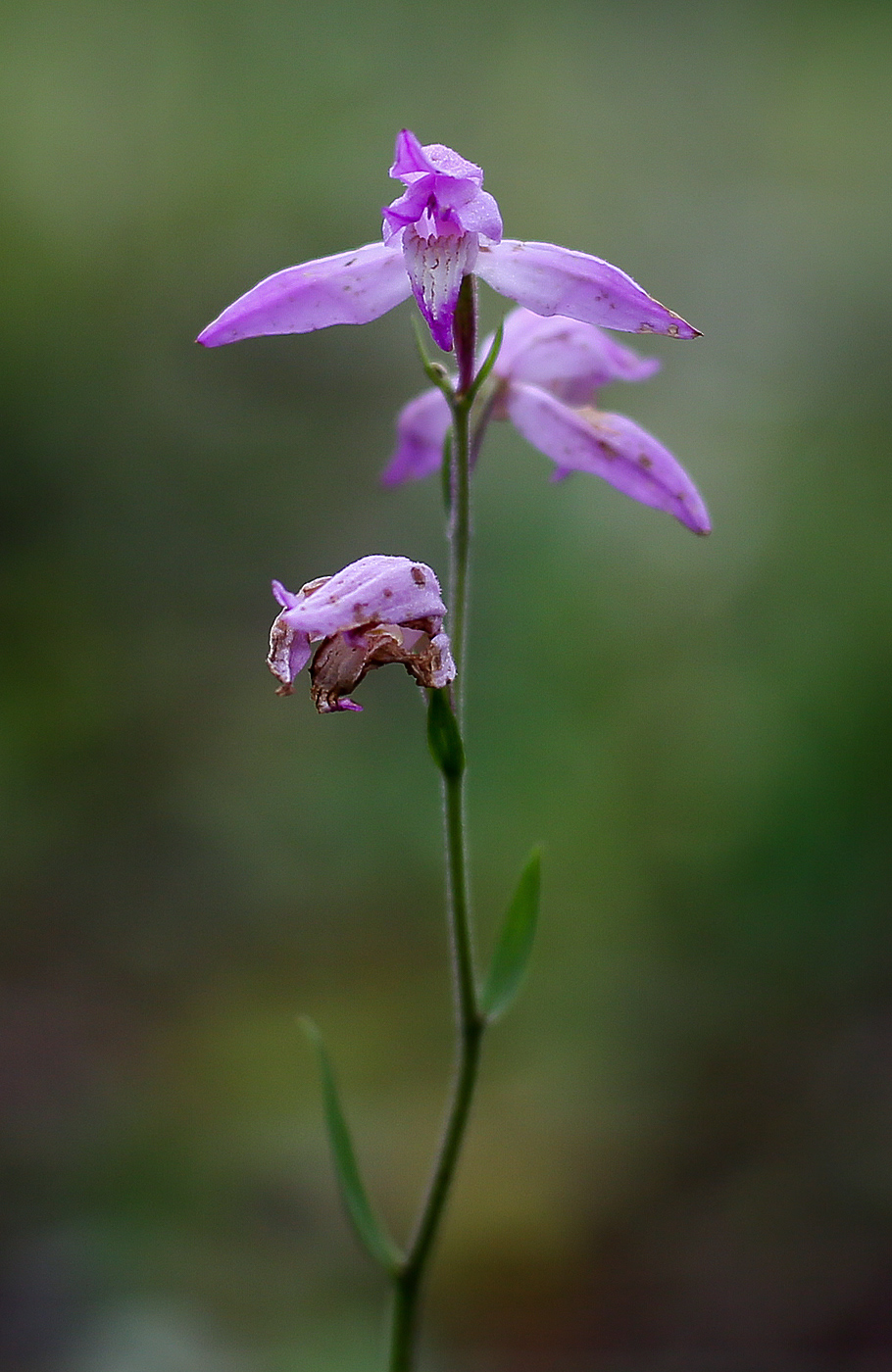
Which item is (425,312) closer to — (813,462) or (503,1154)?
(503,1154)

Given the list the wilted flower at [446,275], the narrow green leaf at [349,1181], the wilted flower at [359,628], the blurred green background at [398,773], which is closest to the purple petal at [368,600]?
the wilted flower at [359,628]

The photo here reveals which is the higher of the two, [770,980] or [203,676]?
[203,676]

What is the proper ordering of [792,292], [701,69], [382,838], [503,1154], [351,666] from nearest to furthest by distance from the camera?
[351,666], [503,1154], [382,838], [792,292], [701,69]

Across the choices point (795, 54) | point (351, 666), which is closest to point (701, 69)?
point (795, 54)

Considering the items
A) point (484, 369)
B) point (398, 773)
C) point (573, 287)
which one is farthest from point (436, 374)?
point (398, 773)

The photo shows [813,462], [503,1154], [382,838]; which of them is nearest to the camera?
[503,1154]

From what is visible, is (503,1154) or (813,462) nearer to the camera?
(503,1154)

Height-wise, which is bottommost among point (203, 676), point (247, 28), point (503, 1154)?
point (503, 1154)
